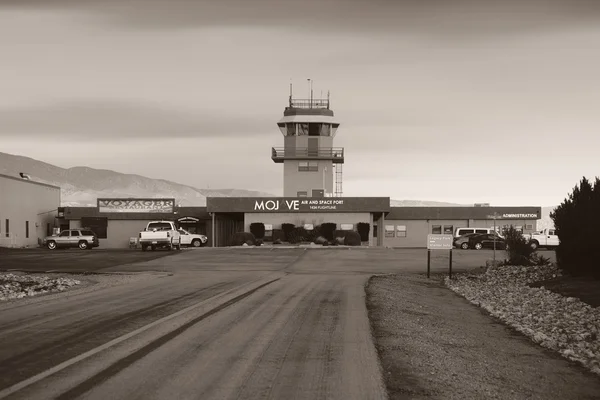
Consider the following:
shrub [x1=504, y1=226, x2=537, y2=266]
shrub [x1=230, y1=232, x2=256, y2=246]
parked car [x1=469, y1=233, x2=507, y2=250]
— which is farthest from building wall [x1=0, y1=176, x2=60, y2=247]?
shrub [x1=504, y1=226, x2=537, y2=266]

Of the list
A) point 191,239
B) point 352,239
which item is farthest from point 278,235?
point 191,239

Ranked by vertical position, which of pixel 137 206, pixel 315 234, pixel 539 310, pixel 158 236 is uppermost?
pixel 137 206

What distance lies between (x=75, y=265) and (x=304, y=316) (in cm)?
2331

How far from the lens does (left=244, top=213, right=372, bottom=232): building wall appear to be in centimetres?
6456

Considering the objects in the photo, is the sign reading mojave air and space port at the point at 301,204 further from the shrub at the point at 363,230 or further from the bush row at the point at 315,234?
the bush row at the point at 315,234

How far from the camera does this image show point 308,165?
72250 millimetres

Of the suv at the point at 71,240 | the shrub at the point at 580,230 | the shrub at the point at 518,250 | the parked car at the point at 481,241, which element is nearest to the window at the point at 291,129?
the parked car at the point at 481,241

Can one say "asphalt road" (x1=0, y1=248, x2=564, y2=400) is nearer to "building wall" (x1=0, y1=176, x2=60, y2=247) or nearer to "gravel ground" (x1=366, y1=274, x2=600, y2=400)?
"gravel ground" (x1=366, y1=274, x2=600, y2=400)

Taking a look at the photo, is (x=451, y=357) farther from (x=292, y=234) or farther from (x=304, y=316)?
(x=292, y=234)

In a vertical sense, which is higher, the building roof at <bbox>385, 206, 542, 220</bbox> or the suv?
the building roof at <bbox>385, 206, 542, 220</bbox>

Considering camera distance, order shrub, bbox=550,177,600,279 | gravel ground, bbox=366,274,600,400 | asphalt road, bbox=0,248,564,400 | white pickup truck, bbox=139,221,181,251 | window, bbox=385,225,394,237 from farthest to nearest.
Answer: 1. window, bbox=385,225,394,237
2. white pickup truck, bbox=139,221,181,251
3. shrub, bbox=550,177,600,279
4. gravel ground, bbox=366,274,600,400
5. asphalt road, bbox=0,248,564,400

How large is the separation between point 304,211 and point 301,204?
2.39ft

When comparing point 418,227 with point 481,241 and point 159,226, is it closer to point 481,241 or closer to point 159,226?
point 481,241

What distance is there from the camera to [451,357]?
1115 cm
